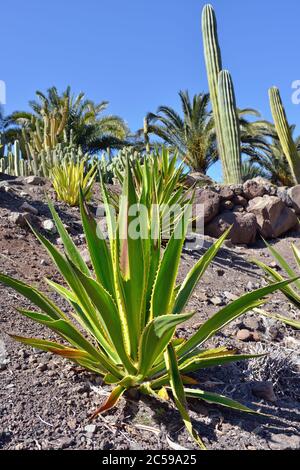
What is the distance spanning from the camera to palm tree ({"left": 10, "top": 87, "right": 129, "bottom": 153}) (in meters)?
16.6

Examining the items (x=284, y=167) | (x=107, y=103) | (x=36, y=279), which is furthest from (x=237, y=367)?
(x=107, y=103)

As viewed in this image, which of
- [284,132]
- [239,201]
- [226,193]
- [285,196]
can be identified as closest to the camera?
[226,193]

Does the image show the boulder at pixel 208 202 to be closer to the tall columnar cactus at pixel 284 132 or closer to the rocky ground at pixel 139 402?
the rocky ground at pixel 139 402

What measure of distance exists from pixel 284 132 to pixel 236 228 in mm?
5039

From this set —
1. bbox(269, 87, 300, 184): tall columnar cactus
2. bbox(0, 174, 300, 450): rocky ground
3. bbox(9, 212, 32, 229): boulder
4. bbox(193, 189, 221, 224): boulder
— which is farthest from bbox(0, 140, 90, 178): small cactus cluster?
bbox(269, 87, 300, 184): tall columnar cactus

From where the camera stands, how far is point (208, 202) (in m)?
6.08

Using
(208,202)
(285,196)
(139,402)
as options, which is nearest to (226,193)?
(208,202)

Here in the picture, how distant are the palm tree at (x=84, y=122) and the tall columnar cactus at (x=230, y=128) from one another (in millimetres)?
8482

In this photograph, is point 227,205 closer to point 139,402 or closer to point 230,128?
point 230,128

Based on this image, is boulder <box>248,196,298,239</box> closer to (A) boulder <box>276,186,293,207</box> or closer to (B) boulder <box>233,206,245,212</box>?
(B) boulder <box>233,206,245,212</box>

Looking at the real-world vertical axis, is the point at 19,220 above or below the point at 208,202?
below

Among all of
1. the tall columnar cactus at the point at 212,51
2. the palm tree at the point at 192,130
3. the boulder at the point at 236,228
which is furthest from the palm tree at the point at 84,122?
the boulder at the point at 236,228
